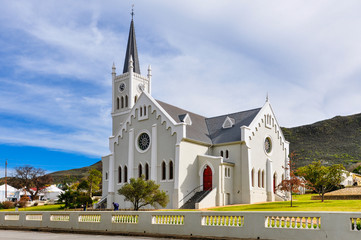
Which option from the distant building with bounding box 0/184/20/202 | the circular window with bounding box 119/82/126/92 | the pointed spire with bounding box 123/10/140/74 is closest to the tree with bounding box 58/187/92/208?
the circular window with bounding box 119/82/126/92

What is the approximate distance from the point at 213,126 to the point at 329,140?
8996cm

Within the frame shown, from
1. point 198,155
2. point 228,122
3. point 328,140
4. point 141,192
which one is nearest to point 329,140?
point 328,140

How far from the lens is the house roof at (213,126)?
45.8 meters

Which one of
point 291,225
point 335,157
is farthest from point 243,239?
point 335,157

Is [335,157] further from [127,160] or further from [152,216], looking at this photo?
[152,216]

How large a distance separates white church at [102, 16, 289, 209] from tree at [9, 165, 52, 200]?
41.3 metres

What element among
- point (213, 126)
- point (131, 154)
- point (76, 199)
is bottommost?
point (76, 199)

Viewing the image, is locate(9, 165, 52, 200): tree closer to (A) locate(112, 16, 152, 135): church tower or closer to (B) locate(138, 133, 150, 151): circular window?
(A) locate(112, 16, 152, 135): church tower

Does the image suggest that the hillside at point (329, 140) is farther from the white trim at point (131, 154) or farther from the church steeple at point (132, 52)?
the white trim at point (131, 154)

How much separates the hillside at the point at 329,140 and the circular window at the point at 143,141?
6460cm

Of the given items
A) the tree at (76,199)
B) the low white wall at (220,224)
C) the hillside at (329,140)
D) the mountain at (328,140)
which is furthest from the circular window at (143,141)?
the hillside at (329,140)

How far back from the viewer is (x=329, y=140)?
420ft

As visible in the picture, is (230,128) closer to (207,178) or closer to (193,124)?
(193,124)

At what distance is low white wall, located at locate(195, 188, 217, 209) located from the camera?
38.6 m
